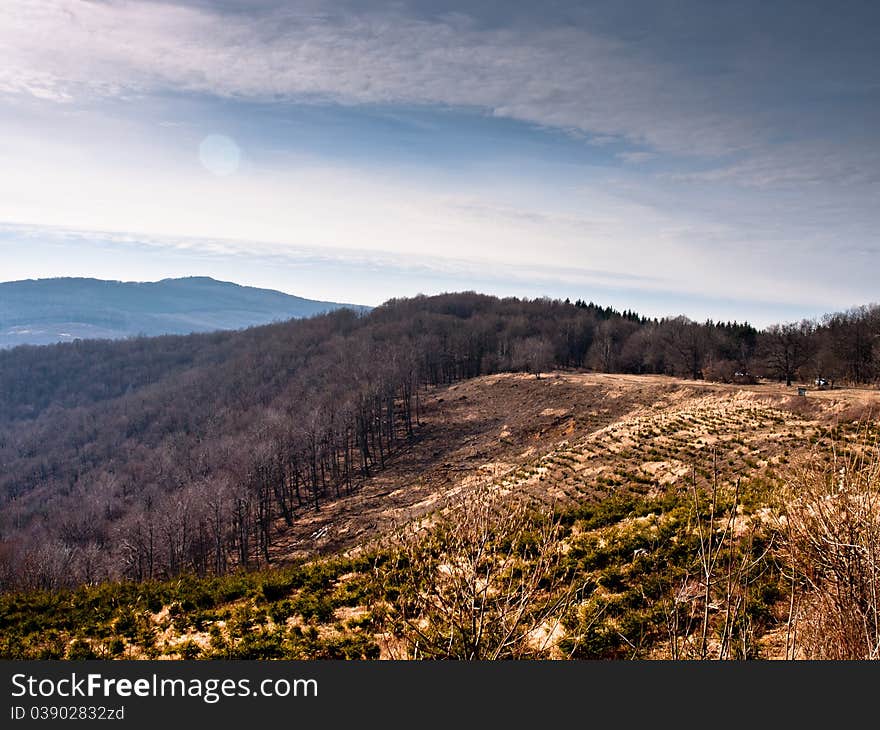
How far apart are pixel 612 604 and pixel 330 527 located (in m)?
45.0

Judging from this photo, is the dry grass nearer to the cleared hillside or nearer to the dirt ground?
the cleared hillside

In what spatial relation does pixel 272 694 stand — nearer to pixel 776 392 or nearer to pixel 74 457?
pixel 776 392

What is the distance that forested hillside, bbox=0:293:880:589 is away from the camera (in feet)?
178

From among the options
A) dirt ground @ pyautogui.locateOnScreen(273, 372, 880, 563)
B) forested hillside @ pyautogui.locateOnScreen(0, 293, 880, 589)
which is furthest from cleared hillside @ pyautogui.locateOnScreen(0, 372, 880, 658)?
forested hillside @ pyautogui.locateOnScreen(0, 293, 880, 589)

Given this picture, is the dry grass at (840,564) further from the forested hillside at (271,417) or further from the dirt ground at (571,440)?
the forested hillside at (271,417)

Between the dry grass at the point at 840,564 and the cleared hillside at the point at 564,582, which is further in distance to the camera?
the cleared hillside at the point at 564,582

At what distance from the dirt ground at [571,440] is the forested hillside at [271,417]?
7.21 m

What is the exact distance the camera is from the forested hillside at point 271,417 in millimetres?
54406

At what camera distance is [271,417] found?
94.2 meters

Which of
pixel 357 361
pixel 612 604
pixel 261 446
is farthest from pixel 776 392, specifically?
pixel 357 361

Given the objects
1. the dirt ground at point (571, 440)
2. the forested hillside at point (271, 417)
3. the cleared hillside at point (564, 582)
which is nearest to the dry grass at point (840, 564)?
the cleared hillside at point (564, 582)

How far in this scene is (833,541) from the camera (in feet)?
18.9

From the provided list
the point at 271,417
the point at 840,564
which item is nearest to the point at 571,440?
the point at 840,564

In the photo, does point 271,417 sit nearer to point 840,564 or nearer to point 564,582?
point 564,582
